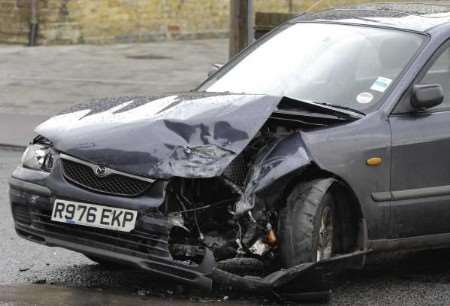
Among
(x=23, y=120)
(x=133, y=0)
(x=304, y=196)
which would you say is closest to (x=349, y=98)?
(x=304, y=196)

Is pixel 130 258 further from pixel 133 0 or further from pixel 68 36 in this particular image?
pixel 133 0

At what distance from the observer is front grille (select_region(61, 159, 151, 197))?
19.1 ft

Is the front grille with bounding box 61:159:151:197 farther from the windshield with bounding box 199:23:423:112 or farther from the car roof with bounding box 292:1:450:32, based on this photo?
the car roof with bounding box 292:1:450:32

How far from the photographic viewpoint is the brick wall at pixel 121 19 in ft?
75.7

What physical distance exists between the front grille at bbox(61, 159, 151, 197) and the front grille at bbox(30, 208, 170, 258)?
208 mm

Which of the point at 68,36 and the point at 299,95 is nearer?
the point at 299,95

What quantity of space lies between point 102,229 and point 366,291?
1.78 m

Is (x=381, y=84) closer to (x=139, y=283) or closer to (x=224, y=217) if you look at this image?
(x=224, y=217)

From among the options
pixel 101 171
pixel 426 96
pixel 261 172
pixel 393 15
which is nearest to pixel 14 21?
pixel 393 15

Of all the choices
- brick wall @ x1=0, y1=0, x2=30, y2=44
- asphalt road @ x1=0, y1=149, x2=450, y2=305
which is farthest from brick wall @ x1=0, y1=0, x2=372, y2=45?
asphalt road @ x1=0, y1=149, x2=450, y2=305

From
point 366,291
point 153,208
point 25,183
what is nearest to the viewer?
point 153,208

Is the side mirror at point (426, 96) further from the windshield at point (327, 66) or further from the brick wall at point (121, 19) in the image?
the brick wall at point (121, 19)

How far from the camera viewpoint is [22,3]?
75.0 feet

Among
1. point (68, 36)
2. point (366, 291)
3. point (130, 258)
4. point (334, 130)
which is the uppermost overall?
point (334, 130)
